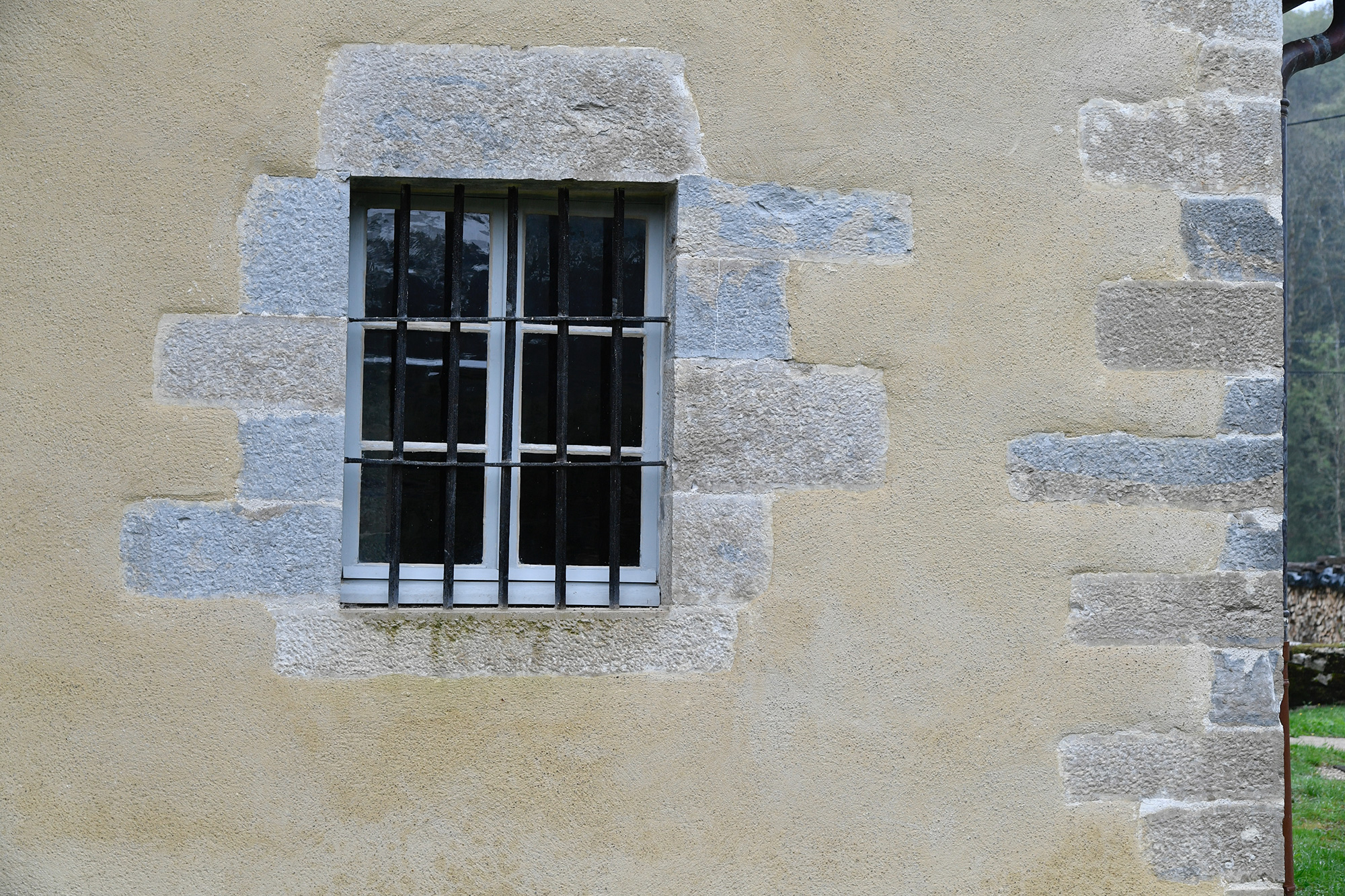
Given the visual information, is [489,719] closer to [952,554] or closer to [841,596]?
[841,596]

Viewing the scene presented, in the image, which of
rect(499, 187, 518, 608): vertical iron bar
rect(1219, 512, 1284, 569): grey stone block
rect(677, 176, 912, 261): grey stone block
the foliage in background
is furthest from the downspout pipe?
the foliage in background

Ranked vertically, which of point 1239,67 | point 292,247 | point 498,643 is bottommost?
point 498,643

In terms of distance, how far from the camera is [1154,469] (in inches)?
109

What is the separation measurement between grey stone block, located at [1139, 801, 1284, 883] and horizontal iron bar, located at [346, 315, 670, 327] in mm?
1708

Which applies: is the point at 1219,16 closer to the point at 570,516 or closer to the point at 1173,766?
the point at 1173,766

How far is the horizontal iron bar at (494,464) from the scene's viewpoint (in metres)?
2.69

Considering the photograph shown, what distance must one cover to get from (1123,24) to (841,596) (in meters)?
1.61

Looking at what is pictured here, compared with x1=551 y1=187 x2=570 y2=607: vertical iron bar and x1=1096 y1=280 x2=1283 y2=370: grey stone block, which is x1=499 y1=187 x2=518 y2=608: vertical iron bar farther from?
x1=1096 y1=280 x2=1283 y2=370: grey stone block

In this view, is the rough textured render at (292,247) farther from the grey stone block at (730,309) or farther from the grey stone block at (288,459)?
the grey stone block at (730,309)

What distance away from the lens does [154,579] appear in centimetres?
257

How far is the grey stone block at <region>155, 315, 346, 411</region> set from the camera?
8.54 ft

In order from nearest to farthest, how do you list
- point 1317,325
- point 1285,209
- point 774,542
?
point 774,542, point 1285,209, point 1317,325

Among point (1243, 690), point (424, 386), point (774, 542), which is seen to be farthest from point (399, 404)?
point (1243, 690)

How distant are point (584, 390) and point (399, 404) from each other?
0.46 metres
